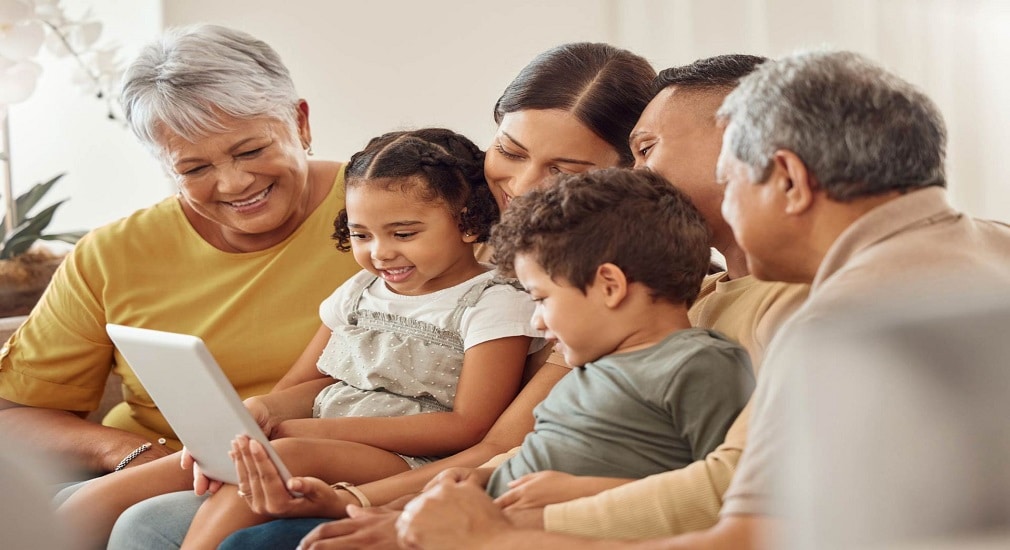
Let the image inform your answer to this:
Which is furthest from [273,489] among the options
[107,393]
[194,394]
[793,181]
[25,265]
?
[25,265]

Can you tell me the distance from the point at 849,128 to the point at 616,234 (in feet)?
1.18

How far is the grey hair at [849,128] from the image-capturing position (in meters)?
1.19

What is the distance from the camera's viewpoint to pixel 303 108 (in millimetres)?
2322

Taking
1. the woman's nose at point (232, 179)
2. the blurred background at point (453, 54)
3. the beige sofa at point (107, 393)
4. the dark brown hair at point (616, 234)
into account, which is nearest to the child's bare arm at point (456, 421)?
the dark brown hair at point (616, 234)

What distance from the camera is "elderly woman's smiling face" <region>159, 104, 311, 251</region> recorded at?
215 centimetres

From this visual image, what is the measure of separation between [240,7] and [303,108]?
1666 mm

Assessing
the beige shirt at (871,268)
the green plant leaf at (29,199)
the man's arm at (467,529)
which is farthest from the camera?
the green plant leaf at (29,199)

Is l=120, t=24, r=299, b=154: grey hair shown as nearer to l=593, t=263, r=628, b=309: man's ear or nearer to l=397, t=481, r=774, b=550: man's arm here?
l=593, t=263, r=628, b=309: man's ear

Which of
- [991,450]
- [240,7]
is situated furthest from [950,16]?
[991,450]

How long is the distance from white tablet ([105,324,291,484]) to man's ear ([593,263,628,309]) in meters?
0.47

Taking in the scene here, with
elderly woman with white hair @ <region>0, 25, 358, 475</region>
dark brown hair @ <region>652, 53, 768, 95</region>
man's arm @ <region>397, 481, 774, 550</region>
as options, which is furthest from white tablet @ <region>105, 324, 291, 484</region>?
dark brown hair @ <region>652, 53, 768, 95</region>

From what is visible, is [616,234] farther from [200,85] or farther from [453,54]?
[453,54]

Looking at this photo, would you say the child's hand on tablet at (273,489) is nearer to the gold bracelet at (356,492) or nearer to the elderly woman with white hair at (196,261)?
→ the gold bracelet at (356,492)

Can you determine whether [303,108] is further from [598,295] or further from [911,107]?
[911,107]
